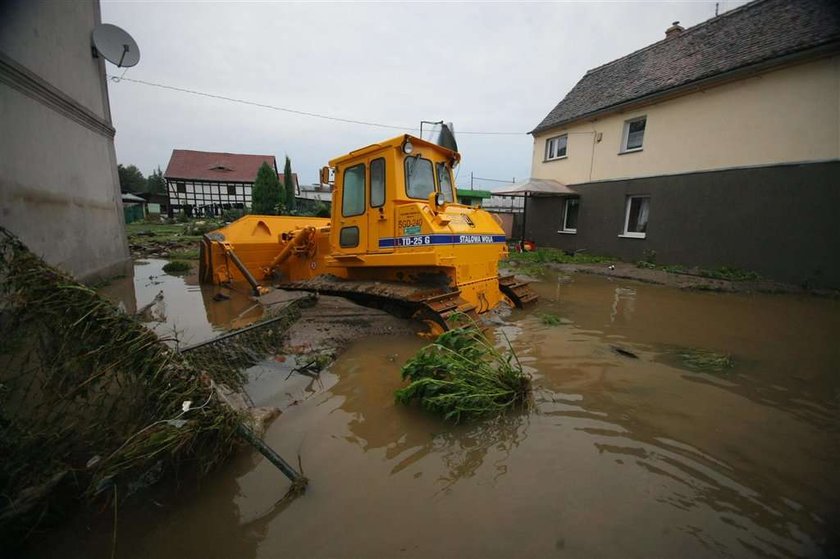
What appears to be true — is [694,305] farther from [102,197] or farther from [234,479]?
[102,197]

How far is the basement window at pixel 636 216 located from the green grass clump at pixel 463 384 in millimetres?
11246

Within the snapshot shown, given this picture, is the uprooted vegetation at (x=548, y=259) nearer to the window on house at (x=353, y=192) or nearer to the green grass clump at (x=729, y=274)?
the green grass clump at (x=729, y=274)

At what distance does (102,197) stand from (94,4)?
4.20 m

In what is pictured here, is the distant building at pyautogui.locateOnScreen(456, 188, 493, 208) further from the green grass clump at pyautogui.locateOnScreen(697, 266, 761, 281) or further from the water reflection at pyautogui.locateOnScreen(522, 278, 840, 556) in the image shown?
the water reflection at pyautogui.locateOnScreen(522, 278, 840, 556)

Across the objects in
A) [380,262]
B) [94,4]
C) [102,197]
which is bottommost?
[380,262]

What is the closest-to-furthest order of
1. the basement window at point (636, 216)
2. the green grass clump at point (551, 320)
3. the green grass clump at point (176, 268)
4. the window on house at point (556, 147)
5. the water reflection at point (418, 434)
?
the water reflection at point (418, 434) → the green grass clump at point (551, 320) → the green grass clump at point (176, 268) → the basement window at point (636, 216) → the window on house at point (556, 147)

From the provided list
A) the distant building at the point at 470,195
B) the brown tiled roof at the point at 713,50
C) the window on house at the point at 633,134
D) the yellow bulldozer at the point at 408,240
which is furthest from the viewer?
the distant building at the point at 470,195

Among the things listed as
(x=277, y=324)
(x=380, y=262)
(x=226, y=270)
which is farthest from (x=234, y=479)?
(x=226, y=270)

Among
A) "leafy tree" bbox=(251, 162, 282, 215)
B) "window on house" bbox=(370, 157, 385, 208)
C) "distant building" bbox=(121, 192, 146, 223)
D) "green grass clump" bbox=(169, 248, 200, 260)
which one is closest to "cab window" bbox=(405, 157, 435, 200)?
"window on house" bbox=(370, 157, 385, 208)

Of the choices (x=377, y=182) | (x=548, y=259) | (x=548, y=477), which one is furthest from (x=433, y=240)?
(x=548, y=259)

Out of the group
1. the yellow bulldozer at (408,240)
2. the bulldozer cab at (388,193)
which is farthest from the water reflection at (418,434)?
the bulldozer cab at (388,193)

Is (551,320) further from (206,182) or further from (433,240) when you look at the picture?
(206,182)

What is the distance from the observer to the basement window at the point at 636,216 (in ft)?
39.5

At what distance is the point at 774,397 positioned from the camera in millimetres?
3166
